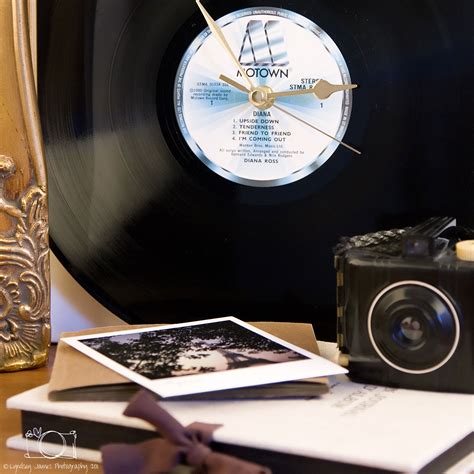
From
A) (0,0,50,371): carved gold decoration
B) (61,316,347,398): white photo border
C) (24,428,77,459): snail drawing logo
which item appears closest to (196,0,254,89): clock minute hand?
(0,0,50,371): carved gold decoration

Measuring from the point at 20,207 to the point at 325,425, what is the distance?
1.35ft

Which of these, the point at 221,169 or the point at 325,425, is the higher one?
the point at 221,169

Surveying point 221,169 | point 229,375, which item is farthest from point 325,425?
point 221,169

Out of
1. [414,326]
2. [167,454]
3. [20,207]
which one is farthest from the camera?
[20,207]

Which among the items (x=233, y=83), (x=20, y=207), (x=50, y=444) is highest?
(x=233, y=83)

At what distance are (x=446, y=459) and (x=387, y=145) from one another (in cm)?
34

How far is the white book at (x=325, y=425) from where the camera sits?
0.56 m

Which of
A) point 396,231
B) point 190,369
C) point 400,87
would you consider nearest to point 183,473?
point 190,369

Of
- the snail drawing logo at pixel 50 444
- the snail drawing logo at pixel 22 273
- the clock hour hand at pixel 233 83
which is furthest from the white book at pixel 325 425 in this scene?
the clock hour hand at pixel 233 83

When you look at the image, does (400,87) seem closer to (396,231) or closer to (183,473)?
(396,231)

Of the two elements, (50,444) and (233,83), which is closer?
(50,444)

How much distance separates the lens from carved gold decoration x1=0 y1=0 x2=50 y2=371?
2.79ft

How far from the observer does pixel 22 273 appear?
2.87 feet

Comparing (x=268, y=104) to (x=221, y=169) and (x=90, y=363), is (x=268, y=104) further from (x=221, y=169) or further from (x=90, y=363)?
(x=90, y=363)
